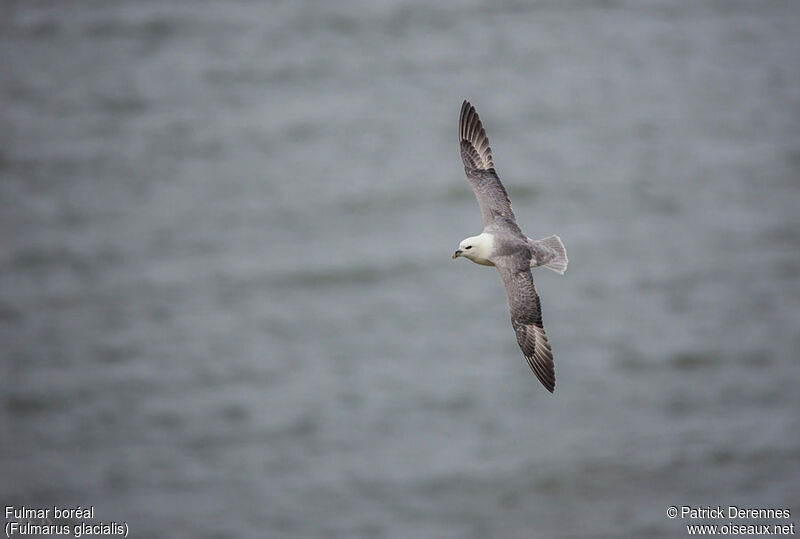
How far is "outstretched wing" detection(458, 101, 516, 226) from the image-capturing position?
11469 mm

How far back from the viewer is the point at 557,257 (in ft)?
37.1

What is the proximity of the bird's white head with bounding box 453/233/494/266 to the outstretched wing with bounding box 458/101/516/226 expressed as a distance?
2.12 feet

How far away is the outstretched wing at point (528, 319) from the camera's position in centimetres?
1077

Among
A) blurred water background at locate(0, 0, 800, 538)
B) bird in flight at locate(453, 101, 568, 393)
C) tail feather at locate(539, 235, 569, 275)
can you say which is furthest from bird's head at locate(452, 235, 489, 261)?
blurred water background at locate(0, 0, 800, 538)

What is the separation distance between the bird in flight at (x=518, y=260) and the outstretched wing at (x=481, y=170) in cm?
1

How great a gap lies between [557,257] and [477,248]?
1.18m

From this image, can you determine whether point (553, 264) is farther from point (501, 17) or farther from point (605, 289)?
point (501, 17)

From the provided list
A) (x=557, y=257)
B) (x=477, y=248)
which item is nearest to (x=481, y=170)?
(x=557, y=257)

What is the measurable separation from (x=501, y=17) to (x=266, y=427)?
17.3 m
